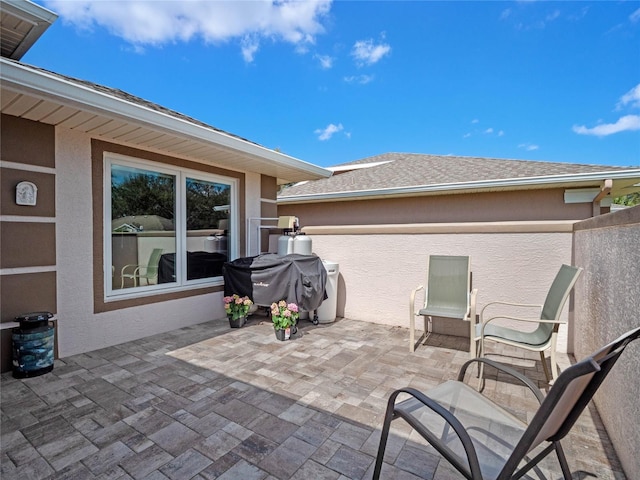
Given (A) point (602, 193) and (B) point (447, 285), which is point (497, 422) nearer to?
(B) point (447, 285)

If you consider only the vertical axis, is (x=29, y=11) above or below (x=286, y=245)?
above

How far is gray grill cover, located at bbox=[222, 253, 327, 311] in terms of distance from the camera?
15.5ft

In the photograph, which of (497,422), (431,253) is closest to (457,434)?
(497,422)

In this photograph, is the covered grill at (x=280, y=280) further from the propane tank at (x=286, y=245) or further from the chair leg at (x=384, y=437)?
the chair leg at (x=384, y=437)

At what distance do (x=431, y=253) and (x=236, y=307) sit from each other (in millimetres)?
3266

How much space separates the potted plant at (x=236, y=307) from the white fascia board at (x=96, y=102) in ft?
7.61

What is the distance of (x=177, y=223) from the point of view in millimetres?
4996

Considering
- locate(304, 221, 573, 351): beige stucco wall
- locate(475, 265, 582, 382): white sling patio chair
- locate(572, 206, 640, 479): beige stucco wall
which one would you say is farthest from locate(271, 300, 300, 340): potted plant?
locate(572, 206, 640, 479): beige stucco wall

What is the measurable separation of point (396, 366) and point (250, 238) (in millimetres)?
3767

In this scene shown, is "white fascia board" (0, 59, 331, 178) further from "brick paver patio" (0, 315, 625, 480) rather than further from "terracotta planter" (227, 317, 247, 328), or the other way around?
"brick paver patio" (0, 315, 625, 480)

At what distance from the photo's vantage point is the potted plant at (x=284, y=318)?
4.41m

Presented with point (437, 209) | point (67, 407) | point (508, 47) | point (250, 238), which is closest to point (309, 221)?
point (250, 238)

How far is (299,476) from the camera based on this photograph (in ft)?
6.34

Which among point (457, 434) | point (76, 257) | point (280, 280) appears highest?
point (76, 257)
